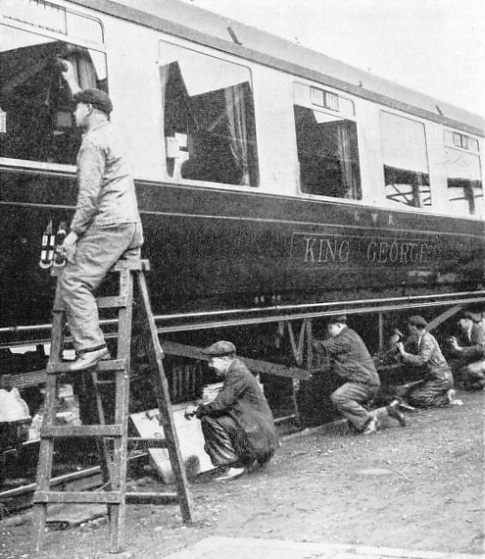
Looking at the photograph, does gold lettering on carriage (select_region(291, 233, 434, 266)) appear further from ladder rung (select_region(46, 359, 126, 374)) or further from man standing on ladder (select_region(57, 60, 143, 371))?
ladder rung (select_region(46, 359, 126, 374))

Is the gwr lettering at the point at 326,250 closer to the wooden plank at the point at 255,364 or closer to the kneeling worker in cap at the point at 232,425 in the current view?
the wooden plank at the point at 255,364

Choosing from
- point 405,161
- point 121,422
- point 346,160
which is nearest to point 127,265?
point 121,422

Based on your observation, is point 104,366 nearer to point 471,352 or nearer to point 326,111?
point 326,111

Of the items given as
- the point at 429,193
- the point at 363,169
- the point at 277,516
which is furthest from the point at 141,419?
the point at 429,193

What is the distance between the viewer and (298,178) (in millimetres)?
7301

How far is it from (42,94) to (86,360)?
2196 millimetres

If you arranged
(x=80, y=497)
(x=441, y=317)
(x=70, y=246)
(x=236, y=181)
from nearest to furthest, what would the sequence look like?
(x=80, y=497) → (x=70, y=246) → (x=236, y=181) → (x=441, y=317)

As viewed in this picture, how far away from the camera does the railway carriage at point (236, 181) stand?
536 centimetres

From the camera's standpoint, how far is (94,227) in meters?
4.55

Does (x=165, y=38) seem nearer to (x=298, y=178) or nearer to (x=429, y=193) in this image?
(x=298, y=178)

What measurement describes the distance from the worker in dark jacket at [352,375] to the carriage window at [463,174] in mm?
2684

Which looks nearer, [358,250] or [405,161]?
[358,250]

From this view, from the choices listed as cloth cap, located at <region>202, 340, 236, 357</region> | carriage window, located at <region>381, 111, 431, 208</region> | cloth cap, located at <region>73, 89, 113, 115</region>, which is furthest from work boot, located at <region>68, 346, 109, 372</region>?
carriage window, located at <region>381, 111, 431, 208</region>

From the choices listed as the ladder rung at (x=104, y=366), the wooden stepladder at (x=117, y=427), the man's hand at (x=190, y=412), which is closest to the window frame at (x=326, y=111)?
the man's hand at (x=190, y=412)
